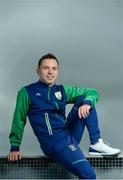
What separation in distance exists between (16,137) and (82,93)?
0.48 m

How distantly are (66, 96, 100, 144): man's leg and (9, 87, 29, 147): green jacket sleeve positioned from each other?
0.27 meters

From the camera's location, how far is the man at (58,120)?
2947mm

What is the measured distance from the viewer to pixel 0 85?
182 inches

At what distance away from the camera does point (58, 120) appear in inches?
122

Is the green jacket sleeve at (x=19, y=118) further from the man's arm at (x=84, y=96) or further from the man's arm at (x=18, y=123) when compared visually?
the man's arm at (x=84, y=96)

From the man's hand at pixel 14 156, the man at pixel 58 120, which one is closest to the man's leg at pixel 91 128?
the man at pixel 58 120

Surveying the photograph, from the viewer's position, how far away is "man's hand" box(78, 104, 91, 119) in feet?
9.68

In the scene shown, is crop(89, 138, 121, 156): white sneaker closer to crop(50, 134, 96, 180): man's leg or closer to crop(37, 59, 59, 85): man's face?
crop(50, 134, 96, 180): man's leg

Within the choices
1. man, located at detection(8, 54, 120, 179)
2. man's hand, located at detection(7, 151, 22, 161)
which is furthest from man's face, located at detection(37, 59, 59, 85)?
man's hand, located at detection(7, 151, 22, 161)

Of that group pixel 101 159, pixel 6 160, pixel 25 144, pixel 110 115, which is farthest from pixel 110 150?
pixel 110 115

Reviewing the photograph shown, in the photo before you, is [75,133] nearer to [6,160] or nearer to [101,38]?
[6,160]

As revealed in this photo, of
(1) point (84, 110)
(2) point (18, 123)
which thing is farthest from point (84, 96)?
(2) point (18, 123)

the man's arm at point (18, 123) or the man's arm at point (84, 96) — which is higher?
Answer: the man's arm at point (84, 96)

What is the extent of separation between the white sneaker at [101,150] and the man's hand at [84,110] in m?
0.18
